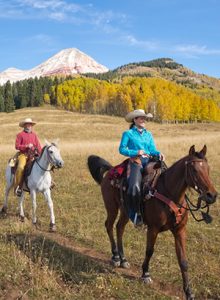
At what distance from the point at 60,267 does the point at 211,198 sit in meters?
3.19

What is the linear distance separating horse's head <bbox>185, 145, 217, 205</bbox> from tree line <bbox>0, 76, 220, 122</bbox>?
89.5 m

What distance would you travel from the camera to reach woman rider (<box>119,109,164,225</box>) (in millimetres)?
6566

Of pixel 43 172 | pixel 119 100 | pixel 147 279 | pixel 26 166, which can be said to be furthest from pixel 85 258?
pixel 119 100

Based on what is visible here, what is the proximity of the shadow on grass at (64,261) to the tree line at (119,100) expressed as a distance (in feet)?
288

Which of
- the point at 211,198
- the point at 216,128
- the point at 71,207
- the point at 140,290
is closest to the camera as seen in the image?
the point at 211,198

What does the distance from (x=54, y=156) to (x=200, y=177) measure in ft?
18.4

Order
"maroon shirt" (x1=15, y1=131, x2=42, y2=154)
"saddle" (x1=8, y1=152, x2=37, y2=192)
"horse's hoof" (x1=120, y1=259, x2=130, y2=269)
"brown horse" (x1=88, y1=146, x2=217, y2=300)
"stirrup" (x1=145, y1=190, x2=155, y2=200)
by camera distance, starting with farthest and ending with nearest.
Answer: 1. "maroon shirt" (x1=15, y1=131, x2=42, y2=154)
2. "saddle" (x1=8, y1=152, x2=37, y2=192)
3. "horse's hoof" (x1=120, y1=259, x2=130, y2=269)
4. "stirrup" (x1=145, y1=190, x2=155, y2=200)
5. "brown horse" (x1=88, y1=146, x2=217, y2=300)

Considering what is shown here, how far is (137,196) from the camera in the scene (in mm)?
6523

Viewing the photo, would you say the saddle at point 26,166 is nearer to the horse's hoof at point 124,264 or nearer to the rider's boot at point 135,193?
the horse's hoof at point 124,264

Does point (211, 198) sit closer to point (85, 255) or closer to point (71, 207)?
point (85, 255)

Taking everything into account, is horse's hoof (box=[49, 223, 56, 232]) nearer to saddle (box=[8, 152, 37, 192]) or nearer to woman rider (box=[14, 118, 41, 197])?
saddle (box=[8, 152, 37, 192])

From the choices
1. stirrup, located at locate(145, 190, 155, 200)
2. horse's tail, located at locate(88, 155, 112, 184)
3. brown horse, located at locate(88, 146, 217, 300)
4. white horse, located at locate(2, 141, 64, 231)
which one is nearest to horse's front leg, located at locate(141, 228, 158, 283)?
brown horse, located at locate(88, 146, 217, 300)

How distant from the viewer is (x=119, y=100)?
106000 mm

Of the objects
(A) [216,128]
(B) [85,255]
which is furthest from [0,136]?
(B) [85,255]
